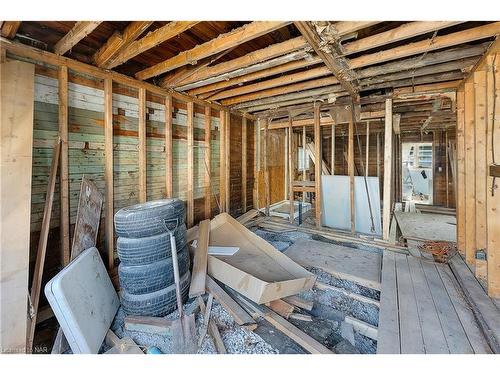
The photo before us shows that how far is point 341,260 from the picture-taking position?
2957 millimetres

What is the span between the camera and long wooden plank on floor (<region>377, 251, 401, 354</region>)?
1.56 meters

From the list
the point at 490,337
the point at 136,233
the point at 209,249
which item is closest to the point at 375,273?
the point at 490,337

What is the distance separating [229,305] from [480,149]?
9.88ft

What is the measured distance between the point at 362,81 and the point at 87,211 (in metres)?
3.67

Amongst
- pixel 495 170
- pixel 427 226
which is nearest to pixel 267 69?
pixel 495 170

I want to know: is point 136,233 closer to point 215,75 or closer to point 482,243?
point 215,75

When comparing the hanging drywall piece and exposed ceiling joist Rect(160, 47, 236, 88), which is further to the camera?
the hanging drywall piece

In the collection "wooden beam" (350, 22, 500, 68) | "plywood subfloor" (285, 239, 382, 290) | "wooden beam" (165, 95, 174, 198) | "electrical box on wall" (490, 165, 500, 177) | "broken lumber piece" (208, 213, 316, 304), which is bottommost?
"plywood subfloor" (285, 239, 382, 290)

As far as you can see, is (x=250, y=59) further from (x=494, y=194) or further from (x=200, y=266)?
(x=494, y=194)

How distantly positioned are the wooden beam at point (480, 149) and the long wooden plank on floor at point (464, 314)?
1.59 feet

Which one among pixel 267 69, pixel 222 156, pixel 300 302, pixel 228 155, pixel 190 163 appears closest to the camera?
pixel 300 302

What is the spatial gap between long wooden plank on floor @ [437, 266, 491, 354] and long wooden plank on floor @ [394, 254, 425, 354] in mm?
298

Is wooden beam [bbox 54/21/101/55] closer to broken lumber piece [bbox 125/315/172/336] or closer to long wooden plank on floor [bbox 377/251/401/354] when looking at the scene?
broken lumber piece [bbox 125/315/172/336]

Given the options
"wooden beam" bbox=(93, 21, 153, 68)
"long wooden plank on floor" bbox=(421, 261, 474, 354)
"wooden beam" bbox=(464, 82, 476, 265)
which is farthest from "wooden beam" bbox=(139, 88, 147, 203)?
"wooden beam" bbox=(464, 82, 476, 265)
